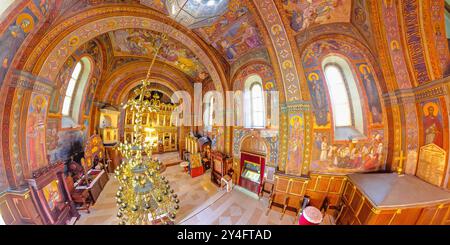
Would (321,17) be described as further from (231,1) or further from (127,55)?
(127,55)

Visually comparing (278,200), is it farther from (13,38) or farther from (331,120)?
(13,38)

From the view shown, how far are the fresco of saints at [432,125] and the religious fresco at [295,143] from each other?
3.09 m

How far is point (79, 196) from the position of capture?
471 cm

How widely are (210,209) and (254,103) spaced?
5527 millimetres

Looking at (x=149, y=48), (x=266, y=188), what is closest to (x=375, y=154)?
(x=266, y=188)

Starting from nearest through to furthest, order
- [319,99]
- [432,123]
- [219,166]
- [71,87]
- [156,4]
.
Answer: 1. [432,123]
2. [156,4]
3. [319,99]
4. [71,87]
5. [219,166]

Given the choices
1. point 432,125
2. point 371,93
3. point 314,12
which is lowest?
point 432,125

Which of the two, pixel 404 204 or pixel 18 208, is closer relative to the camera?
pixel 404 204

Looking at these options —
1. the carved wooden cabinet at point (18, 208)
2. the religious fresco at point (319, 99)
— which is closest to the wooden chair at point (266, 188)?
the religious fresco at point (319, 99)

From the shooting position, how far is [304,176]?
15.7 ft

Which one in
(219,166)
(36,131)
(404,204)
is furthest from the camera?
(219,166)

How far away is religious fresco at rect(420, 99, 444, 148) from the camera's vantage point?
3285 millimetres

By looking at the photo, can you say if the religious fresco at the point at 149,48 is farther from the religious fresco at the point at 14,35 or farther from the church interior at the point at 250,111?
the religious fresco at the point at 14,35
